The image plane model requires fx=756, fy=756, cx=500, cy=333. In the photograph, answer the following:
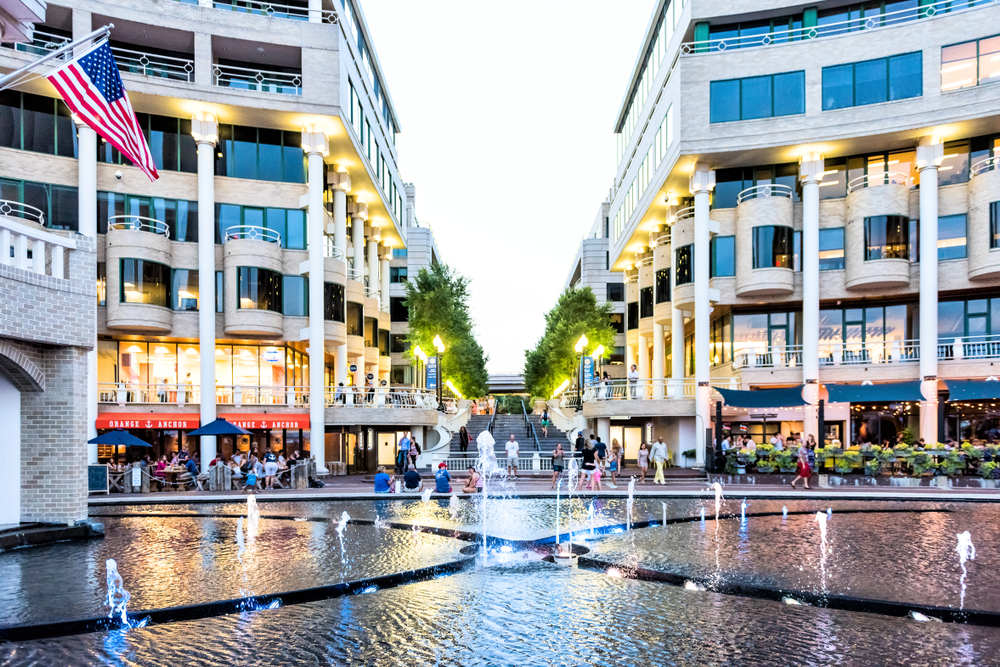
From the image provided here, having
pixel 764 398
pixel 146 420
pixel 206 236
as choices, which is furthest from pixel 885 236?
pixel 146 420

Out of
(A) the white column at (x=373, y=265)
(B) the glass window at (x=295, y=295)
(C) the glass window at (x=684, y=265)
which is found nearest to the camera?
(B) the glass window at (x=295, y=295)

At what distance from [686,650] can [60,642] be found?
6714 mm

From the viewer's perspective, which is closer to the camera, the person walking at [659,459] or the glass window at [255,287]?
the person walking at [659,459]

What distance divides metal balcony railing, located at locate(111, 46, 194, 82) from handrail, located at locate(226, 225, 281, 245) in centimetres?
708

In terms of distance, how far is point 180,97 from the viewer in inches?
1320

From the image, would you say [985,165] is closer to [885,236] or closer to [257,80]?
[885,236]

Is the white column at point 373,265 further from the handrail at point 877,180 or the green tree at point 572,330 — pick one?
the handrail at point 877,180

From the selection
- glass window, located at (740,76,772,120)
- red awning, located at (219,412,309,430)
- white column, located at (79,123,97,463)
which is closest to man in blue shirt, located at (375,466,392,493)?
red awning, located at (219,412,309,430)

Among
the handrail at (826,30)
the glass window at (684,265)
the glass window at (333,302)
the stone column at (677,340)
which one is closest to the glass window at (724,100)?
the handrail at (826,30)

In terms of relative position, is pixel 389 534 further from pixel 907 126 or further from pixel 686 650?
pixel 907 126

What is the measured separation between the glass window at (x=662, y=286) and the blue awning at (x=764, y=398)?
30.2 ft

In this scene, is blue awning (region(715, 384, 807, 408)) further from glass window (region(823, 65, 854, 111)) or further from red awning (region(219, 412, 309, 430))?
red awning (region(219, 412, 309, 430))

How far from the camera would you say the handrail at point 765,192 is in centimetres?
3612

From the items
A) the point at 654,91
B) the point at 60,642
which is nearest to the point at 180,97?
the point at 654,91
